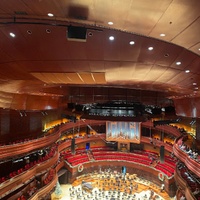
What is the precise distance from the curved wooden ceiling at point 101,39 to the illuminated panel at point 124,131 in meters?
13.5

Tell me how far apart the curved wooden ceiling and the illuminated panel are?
44.3 feet

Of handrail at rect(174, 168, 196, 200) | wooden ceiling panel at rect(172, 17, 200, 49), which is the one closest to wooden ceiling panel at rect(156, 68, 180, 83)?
wooden ceiling panel at rect(172, 17, 200, 49)

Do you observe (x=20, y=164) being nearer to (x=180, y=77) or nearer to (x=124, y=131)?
(x=124, y=131)

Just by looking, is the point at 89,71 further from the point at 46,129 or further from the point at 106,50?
the point at 46,129

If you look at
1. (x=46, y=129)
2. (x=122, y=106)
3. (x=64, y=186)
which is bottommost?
(x=64, y=186)

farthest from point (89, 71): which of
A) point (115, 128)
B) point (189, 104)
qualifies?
point (115, 128)

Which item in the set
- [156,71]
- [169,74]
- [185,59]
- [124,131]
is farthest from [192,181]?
[185,59]

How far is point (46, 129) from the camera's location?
19422mm

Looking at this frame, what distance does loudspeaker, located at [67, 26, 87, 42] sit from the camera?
143 inches

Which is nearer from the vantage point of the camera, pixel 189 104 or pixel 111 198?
pixel 189 104

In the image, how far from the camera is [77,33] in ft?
12.0

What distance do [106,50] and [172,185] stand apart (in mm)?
15382

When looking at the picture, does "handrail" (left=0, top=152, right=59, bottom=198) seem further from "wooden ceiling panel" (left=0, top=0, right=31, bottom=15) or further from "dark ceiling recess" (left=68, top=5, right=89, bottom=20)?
"dark ceiling recess" (left=68, top=5, right=89, bottom=20)

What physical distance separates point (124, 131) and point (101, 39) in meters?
17.1
